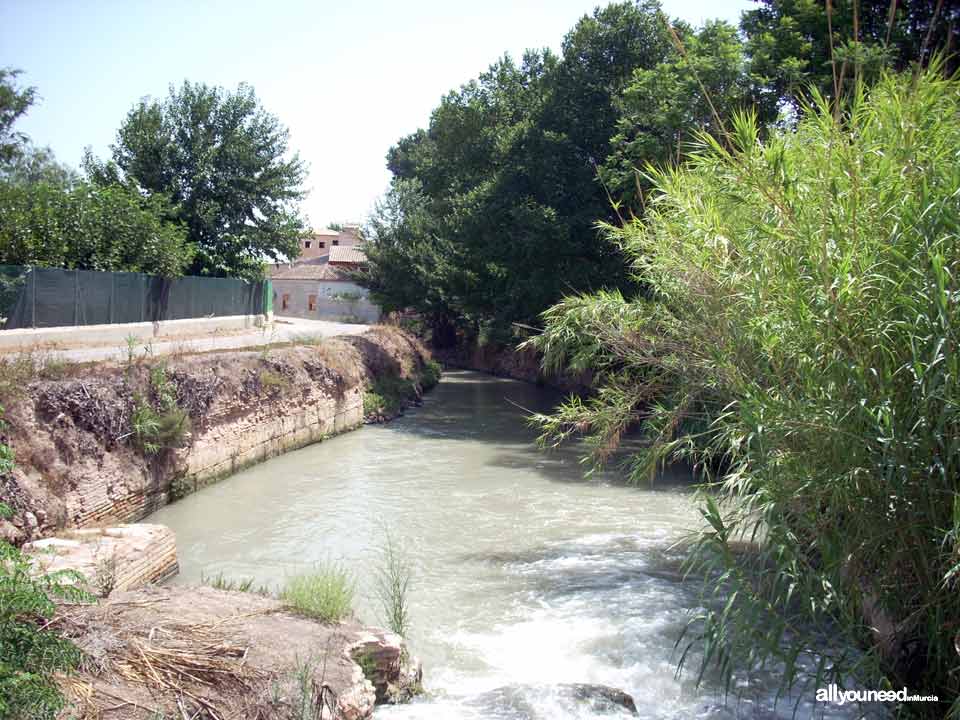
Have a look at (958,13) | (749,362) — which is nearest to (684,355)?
(749,362)

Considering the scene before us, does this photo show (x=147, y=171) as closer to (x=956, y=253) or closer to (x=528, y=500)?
(x=528, y=500)

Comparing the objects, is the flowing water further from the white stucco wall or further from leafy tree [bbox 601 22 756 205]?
the white stucco wall

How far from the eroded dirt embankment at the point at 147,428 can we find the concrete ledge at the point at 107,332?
2028mm

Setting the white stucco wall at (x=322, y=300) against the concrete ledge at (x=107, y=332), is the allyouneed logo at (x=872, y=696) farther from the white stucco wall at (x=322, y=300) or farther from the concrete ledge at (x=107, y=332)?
the white stucco wall at (x=322, y=300)

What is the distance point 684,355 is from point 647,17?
16.6 meters

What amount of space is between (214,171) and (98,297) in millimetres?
10992

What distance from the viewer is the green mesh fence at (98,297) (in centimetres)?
1702

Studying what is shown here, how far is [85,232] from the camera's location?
2112 cm

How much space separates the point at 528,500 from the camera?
47.7ft

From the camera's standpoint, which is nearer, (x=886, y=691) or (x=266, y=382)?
(x=886, y=691)

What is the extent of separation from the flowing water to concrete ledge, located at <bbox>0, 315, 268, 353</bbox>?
4.98 m

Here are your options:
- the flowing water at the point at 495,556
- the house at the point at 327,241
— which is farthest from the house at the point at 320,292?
the flowing water at the point at 495,556

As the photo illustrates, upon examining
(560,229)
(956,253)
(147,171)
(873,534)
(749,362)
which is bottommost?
(873,534)

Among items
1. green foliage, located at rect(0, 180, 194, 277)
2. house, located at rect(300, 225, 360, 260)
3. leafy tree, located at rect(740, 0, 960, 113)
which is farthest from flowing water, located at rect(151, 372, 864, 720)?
house, located at rect(300, 225, 360, 260)
